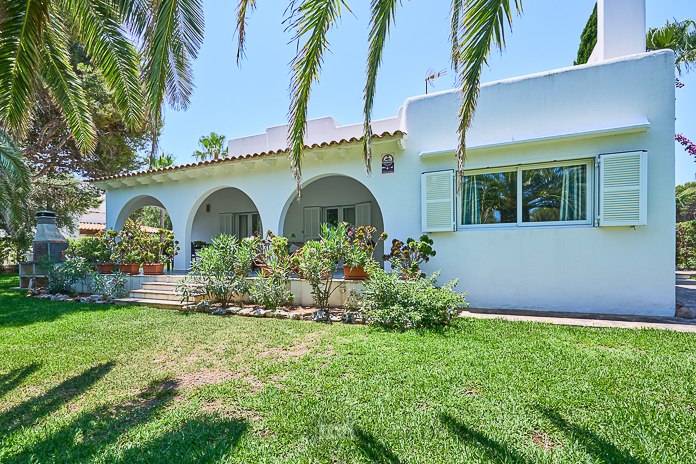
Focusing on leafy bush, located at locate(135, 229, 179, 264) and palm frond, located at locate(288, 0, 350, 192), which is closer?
palm frond, located at locate(288, 0, 350, 192)

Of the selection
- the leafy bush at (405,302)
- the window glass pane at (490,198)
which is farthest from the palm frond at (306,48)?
the window glass pane at (490,198)

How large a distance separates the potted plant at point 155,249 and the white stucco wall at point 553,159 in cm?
548

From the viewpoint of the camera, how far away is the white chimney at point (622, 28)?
6961 mm

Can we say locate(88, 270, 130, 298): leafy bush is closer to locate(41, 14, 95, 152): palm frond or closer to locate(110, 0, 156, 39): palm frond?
locate(41, 14, 95, 152): palm frond

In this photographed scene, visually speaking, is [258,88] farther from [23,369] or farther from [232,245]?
[23,369]

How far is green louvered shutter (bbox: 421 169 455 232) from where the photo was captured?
7824 millimetres

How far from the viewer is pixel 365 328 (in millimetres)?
6191

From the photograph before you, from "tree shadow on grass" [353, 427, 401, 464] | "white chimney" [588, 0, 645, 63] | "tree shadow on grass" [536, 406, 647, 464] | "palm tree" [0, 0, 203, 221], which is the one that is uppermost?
"white chimney" [588, 0, 645, 63]

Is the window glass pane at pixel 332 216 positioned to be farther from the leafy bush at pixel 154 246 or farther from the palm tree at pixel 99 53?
the palm tree at pixel 99 53

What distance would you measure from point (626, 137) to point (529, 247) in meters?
2.67

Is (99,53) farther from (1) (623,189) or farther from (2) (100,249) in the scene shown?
(1) (623,189)

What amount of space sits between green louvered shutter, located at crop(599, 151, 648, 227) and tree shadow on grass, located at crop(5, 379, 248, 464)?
23.5 feet

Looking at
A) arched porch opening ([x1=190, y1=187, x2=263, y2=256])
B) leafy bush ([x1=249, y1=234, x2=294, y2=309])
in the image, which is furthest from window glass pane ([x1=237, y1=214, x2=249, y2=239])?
leafy bush ([x1=249, y1=234, x2=294, y2=309])

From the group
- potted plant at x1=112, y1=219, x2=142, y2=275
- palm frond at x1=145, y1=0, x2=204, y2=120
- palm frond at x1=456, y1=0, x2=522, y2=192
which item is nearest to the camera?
palm frond at x1=456, y1=0, x2=522, y2=192
